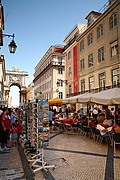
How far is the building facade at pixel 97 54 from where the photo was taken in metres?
19.2

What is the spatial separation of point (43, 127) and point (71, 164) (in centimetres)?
150

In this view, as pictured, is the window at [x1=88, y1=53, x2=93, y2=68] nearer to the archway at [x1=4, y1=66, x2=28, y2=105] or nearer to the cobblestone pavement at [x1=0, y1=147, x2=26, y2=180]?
the cobblestone pavement at [x1=0, y1=147, x2=26, y2=180]

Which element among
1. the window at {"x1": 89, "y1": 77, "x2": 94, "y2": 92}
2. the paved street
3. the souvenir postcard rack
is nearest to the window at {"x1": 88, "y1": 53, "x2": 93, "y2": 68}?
the window at {"x1": 89, "y1": 77, "x2": 94, "y2": 92}

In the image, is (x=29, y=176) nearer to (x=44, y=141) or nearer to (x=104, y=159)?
(x=44, y=141)

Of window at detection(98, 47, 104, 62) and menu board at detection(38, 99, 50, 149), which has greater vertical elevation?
window at detection(98, 47, 104, 62)

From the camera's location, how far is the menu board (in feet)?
18.5

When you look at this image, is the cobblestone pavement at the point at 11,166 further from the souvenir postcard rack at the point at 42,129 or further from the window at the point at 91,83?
→ the window at the point at 91,83

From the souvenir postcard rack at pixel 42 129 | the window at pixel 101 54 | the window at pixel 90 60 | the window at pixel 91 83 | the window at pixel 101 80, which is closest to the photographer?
the souvenir postcard rack at pixel 42 129

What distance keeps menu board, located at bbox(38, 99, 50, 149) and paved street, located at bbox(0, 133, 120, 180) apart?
2.66ft

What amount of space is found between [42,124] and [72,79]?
23.3m

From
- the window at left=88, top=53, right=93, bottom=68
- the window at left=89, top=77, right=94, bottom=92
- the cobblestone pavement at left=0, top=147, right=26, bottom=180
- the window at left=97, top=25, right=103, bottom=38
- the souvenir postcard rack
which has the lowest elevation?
the cobblestone pavement at left=0, top=147, right=26, bottom=180

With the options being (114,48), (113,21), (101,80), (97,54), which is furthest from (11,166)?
(97,54)

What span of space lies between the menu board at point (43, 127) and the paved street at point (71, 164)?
81 centimetres

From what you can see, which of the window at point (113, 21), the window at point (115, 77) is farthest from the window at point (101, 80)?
the window at point (113, 21)
